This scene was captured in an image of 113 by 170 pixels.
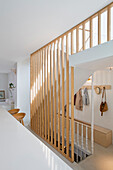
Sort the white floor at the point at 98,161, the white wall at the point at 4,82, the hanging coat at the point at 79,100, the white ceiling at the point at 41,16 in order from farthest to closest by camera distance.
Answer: the white wall at the point at 4,82 < the hanging coat at the point at 79,100 < the white floor at the point at 98,161 < the white ceiling at the point at 41,16

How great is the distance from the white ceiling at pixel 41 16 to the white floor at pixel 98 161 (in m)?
2.49

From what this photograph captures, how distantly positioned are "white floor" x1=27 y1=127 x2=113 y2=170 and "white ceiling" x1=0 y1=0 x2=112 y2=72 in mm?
2489

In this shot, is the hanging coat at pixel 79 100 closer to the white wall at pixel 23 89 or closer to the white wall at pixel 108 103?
the white wall at pixel 108 103

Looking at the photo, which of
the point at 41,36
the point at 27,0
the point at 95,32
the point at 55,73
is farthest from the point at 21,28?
the point at 95,32

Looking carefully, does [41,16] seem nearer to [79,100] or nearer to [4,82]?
[79,100]

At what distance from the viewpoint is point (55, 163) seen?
0.55m

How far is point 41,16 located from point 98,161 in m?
3.13

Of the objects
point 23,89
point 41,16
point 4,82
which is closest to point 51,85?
point 41,16

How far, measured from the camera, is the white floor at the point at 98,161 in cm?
240

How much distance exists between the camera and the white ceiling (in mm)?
1440

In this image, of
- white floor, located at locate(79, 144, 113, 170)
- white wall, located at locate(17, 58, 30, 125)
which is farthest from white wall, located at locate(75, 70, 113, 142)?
white wall, located at locate(17, 58, 30, 125)

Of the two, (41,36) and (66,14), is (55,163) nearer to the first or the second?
(66,14)

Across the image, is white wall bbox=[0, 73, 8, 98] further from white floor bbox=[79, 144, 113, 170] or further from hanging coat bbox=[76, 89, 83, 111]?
white floor bbox=[79, 144, 113, 170]

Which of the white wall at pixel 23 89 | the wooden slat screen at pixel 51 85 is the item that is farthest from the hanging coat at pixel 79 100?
the white wall at pixel 23 89
